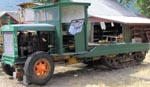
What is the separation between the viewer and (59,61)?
11.9 meters

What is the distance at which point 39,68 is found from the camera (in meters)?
10.6

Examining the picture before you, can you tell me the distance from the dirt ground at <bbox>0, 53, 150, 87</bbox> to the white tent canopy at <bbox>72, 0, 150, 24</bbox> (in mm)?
13059

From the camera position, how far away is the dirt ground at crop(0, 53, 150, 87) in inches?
422

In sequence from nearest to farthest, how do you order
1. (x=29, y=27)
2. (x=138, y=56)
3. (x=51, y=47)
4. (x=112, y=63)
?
(x=29, y=27) < (x=51, y=47) < (x=112, y=63) < (x=138, y=56)

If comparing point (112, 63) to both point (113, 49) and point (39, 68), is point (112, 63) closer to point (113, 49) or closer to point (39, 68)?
point (113, 49)

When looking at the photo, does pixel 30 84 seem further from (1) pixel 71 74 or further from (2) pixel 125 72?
(2) pixel 125 72

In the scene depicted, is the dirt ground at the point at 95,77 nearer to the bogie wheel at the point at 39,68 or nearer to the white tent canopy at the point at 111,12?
the bogie wheel at the point at 39,68

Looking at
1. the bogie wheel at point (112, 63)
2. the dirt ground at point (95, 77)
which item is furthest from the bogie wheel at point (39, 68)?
the bogie wheel at point (112, 63)

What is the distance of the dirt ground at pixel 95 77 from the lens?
422 inches

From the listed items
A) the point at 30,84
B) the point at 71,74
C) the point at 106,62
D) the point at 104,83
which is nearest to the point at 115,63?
the point at 106,62

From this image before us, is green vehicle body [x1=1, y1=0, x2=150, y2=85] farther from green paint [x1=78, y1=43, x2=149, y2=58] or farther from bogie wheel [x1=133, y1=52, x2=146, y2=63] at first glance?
bogie wheel [x1=133, y1=52, x2=146, y2=63]

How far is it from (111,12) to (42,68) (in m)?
19.3

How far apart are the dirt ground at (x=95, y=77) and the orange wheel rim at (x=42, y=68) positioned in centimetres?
38

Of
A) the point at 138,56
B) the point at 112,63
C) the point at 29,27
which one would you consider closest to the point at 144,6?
the point at 138,56
